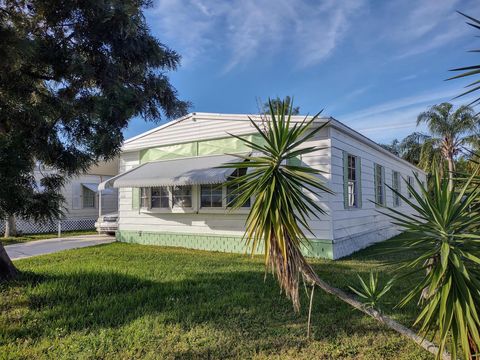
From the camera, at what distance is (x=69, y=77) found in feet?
20.5

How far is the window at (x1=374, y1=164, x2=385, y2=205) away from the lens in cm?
1463

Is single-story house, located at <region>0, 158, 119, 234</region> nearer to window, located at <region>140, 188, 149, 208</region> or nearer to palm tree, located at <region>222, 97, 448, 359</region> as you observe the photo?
window, located at <region>140, 188, 149, 208</region>

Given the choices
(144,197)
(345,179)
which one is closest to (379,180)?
(345,179)

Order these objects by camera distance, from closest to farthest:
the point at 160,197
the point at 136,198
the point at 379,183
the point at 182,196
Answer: the point at 182,196, the point at 160,197, the point at 136,198, the point at 379,183

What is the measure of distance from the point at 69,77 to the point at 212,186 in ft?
22.0

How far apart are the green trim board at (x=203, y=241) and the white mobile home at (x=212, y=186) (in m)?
0.03

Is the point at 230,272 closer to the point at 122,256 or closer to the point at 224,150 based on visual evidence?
the point at 122,256

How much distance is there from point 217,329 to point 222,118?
8.54m

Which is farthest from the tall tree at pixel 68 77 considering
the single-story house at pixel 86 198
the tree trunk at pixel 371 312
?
the single-story house at pixel 86 198

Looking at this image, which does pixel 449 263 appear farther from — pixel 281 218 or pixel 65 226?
pixel 65 226

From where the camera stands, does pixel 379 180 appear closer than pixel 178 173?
No

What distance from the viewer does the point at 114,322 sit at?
16.7 ft

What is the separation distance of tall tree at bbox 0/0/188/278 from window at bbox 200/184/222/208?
5.76 metres

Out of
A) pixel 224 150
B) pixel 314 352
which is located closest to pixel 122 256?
pixel 224 150
